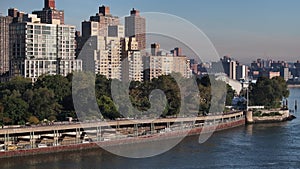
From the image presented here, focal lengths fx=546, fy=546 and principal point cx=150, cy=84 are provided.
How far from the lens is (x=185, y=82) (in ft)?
63.0

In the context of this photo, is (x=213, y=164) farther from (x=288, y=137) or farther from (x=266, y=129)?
(x=266, y=129)

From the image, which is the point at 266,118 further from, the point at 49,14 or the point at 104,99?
the point at 49,14

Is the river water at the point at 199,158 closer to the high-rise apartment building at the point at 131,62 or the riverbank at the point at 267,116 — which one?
the riverbank at the point at 267,116

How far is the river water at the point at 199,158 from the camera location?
973 centimetres

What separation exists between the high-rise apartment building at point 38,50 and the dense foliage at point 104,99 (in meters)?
4.32

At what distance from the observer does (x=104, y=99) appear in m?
14.6

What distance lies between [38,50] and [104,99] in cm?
912

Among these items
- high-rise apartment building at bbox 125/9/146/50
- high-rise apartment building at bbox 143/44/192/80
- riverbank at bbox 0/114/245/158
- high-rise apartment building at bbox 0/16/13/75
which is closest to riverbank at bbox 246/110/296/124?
riverbank at bbox 0/114/245/158

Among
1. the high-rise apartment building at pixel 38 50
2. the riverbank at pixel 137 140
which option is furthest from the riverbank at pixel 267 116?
the high-rise apartment building at pixel 38 50

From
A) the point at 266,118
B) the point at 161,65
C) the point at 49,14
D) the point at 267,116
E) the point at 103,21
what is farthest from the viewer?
the point at 103,21

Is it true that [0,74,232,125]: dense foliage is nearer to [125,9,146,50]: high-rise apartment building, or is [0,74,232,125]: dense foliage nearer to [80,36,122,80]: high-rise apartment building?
[80,36,122,80]: high-rise apartment building

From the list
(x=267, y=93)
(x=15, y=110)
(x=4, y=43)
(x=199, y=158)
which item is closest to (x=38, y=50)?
(x=4, y=43)

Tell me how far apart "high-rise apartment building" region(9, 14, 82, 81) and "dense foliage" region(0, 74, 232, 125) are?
4.32m

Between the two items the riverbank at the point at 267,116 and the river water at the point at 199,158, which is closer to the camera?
the river water at the point at 199,158
